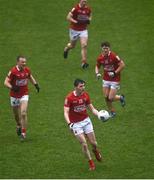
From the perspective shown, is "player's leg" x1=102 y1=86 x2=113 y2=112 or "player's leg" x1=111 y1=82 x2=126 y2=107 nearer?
"player's leg" x1=111 y1=82 x2=126 y2=107

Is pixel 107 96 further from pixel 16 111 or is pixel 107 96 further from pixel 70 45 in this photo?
pixel 70 45

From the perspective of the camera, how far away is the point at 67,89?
28.6 meters

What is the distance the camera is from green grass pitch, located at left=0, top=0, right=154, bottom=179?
21.7 metres

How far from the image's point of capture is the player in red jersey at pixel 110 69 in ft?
80.1

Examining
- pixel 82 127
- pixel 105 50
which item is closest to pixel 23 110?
pixel 82 127

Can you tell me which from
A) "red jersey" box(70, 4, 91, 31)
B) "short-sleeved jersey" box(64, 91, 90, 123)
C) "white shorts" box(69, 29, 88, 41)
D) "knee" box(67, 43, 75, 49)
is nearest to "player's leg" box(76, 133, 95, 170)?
"short-sleeved jersey" box(64, 91, 90, 123)

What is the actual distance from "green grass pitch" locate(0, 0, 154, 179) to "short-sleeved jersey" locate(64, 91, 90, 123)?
67.1 inches

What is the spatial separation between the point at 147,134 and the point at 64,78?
684 centimetres

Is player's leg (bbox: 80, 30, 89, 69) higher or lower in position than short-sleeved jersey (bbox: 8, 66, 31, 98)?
lower

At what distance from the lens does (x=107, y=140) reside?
23688 millimetres

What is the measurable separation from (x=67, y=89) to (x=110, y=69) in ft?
14.1

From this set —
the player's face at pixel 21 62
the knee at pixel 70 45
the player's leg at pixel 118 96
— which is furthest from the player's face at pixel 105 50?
the knee at pixel 70 45

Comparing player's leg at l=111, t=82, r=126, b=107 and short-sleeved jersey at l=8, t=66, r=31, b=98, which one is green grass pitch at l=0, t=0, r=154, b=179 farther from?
short-sleeved jersey at l=8, t=66, r=31, b=98

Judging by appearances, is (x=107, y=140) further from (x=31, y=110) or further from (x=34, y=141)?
(x=31, y=110)
